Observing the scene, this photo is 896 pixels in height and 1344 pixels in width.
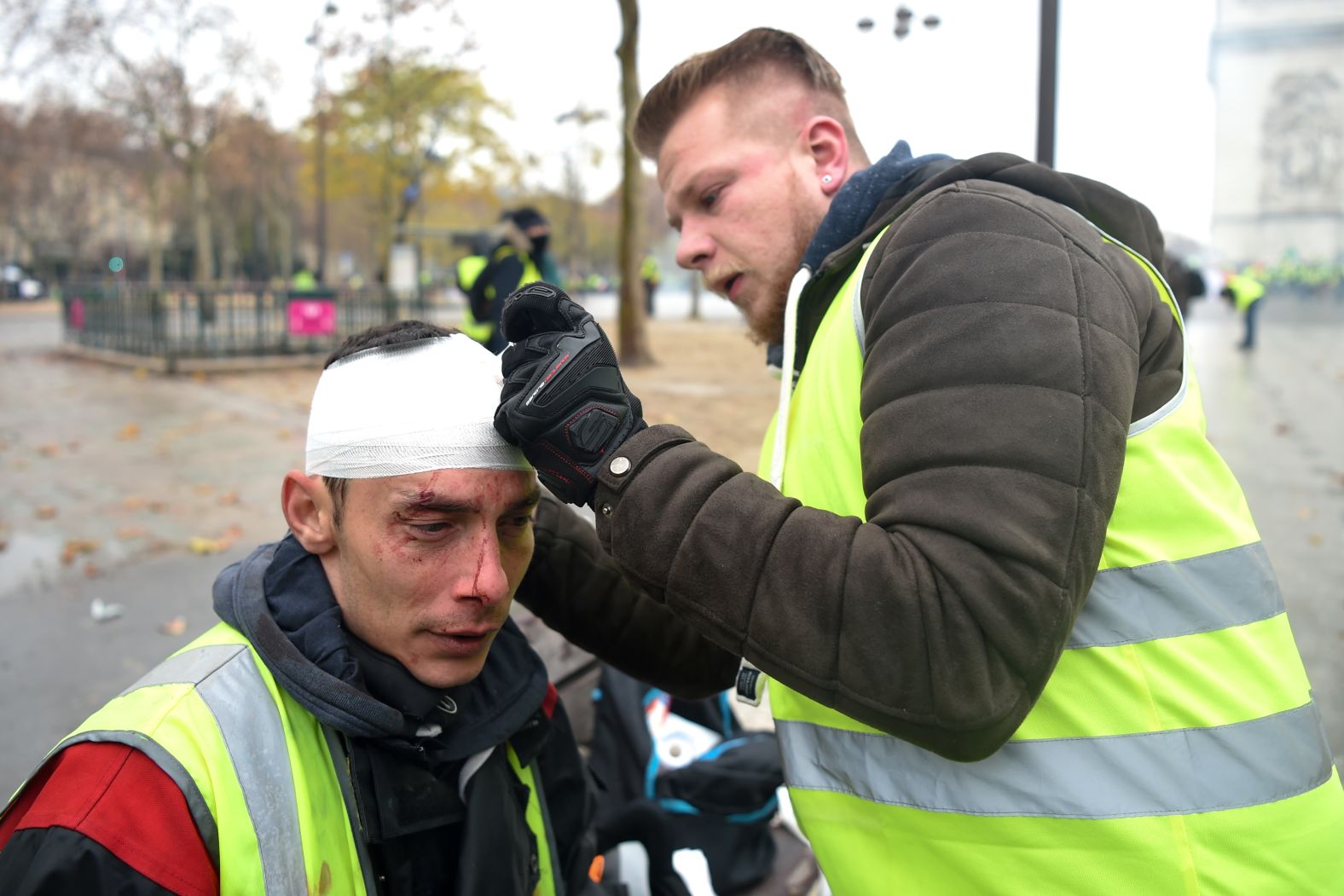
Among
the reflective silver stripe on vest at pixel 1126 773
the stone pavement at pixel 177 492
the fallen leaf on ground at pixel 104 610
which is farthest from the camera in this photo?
the fallen leaf on ground at pixel 104 610

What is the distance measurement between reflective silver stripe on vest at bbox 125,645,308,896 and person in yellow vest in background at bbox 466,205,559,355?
244 inches

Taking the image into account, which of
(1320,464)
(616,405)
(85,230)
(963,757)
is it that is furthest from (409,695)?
(85,230)

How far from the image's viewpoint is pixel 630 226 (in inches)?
627

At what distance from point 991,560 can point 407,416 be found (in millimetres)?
1041

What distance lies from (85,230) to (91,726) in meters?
64.5

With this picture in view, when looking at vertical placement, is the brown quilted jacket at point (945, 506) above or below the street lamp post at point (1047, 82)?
below

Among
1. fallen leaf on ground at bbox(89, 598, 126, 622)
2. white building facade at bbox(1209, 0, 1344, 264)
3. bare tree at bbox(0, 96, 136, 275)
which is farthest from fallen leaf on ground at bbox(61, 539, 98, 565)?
bare tree at bbox(0, 96, 136, 275)

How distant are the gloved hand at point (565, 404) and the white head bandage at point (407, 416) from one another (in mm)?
264

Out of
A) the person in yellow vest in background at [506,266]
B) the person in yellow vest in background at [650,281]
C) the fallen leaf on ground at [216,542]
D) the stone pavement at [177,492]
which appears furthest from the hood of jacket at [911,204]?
the person in yellow vest in background at [650,281]

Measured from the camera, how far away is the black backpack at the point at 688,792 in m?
2.79

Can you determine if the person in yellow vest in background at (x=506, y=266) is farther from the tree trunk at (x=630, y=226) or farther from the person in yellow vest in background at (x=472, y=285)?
the tree trunk at (x=630, y=226)

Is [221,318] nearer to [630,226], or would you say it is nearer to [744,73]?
[630,226]

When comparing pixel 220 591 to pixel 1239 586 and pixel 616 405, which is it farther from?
pixel 1239 586

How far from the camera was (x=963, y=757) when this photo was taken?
4.46 feet
